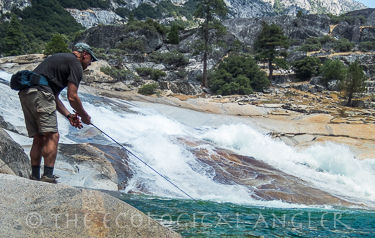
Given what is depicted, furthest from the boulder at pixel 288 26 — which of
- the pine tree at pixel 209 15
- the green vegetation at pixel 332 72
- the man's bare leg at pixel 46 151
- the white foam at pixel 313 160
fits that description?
the man's bare leg at pixel 46 151

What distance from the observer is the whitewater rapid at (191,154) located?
6992mm

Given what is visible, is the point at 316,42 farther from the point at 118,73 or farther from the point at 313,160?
the point at 313,160

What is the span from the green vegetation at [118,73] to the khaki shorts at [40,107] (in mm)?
17854

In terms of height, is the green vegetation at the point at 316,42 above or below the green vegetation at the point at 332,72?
above

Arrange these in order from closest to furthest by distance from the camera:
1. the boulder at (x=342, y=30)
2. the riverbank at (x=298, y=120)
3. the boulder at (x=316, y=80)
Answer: the riverbank at (x=298, y=120)
the boulder at (x=316, y=80)
the boulder at (x=342, y=30)

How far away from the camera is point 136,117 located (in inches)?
478

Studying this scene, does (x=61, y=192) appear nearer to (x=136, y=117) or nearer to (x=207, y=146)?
(x=207, y=146)

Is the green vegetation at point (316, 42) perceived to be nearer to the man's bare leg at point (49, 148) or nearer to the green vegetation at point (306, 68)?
the green vegetation at point (306, 68)

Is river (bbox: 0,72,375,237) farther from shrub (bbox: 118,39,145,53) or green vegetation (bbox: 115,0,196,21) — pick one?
green vegetation (bbox: 115,0,196,21)

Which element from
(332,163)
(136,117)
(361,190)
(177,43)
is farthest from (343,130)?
(177,43)

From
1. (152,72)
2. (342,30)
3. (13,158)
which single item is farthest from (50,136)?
(342,30)

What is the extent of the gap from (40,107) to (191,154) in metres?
5.81

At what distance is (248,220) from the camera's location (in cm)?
464

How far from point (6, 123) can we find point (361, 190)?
30.6 ft
